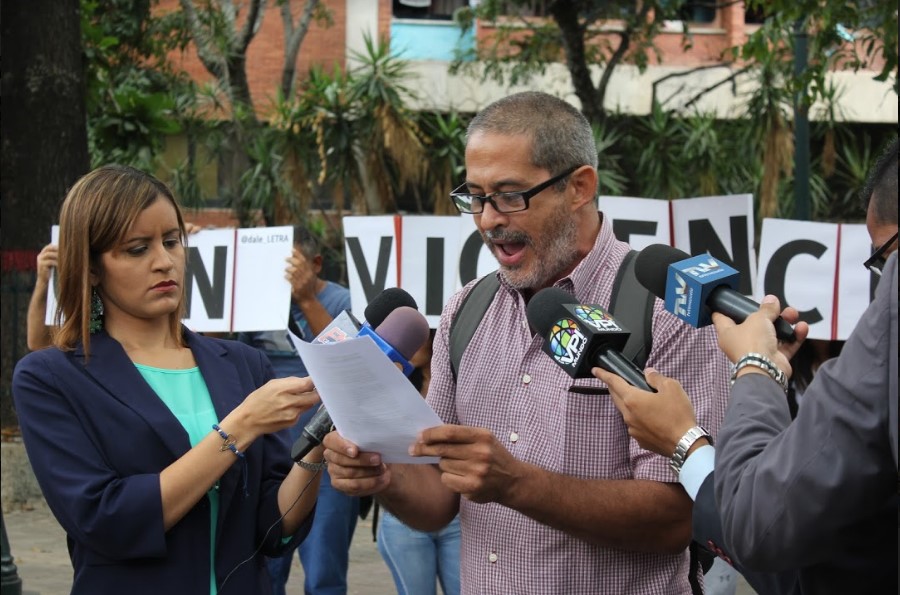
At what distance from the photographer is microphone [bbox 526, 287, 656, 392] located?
251 cm

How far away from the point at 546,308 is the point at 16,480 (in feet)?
29.8

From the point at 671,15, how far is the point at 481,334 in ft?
39.4

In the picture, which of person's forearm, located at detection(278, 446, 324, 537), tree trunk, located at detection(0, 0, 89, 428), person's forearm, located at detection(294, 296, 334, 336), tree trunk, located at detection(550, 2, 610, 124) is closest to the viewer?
Answer: person's forearm, located at detection(278, 446, 324, 537)

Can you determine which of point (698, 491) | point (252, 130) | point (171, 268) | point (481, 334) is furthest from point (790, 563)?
point (252, 130)

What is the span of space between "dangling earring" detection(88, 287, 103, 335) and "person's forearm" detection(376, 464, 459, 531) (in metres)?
0.89

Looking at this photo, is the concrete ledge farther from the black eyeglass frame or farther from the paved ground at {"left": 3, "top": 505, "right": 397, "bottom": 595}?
the black eyeglass frame

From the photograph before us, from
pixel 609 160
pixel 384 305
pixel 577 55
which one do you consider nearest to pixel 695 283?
pixel 384 305

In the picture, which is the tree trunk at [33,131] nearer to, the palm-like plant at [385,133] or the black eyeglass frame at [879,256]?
the palm-like plant at [385,133]

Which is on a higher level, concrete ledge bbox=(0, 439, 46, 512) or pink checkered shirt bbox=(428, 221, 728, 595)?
pink checkered shirt bbox=(428, 221, 728, 595)

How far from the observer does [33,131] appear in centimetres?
1016

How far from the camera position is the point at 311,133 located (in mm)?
14594

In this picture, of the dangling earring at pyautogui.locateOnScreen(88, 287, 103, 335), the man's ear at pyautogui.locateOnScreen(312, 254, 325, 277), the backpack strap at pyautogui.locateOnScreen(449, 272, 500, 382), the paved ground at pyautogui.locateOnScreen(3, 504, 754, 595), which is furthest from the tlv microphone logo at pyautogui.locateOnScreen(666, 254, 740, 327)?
the paved ground at pyautogui.locateOnScreen(3, 504, 754, 595)

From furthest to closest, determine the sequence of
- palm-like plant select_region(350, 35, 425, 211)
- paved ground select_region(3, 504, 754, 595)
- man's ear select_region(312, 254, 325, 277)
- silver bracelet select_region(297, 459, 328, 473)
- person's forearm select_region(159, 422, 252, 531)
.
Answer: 1. palm-like plant select_region(350, 35, 425, 211)
2. paved ground select_region(3, 504, 754, 595)
3. man's ear select_region(312, 254, 325, 277)
4. silver bracelet select_region(297, 459, 328, 473)
5. person's forearm select_region(159, 422, 252, 531)

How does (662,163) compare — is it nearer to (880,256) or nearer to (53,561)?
(53,561)
